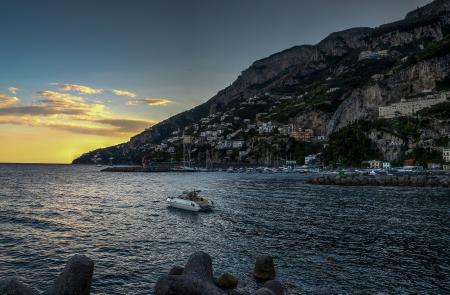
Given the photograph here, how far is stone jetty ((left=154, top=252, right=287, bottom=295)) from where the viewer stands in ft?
41.4

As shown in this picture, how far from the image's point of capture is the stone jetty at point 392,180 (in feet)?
325

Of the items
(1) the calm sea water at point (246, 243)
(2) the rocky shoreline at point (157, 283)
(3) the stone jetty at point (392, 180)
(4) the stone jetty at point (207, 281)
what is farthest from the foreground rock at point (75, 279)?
(3) the stone jetty at point (392, 180)

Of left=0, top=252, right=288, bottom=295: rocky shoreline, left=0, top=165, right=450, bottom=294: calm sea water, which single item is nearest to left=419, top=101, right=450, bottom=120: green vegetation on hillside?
left=0, top=165, right=450, bottom=294: calm sea water

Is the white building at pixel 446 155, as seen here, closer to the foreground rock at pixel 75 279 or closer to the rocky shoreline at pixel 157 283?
the rocky shoreline at pixel 157 283

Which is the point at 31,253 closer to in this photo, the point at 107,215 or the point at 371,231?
the point at 107,215

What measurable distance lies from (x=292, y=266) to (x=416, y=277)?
8.11m

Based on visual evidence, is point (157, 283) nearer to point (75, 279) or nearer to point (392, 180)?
point (75, 279)

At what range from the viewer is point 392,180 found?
108m

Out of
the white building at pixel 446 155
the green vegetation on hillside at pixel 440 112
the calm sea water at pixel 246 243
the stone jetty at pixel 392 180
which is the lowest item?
the calm sea water at pixel 246 243

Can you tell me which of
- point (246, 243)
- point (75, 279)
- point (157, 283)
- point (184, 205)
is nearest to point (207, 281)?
point (157, 283)

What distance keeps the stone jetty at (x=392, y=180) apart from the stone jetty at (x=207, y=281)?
93.0 m

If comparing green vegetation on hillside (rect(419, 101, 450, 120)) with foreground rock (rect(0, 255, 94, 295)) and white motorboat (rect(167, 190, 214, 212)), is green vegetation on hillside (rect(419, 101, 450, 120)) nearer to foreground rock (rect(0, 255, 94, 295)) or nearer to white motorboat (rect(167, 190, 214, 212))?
white motorboat (rect(167, 190, 214, 212))

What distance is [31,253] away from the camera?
2889 centimetres

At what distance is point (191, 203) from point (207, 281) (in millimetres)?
39929
